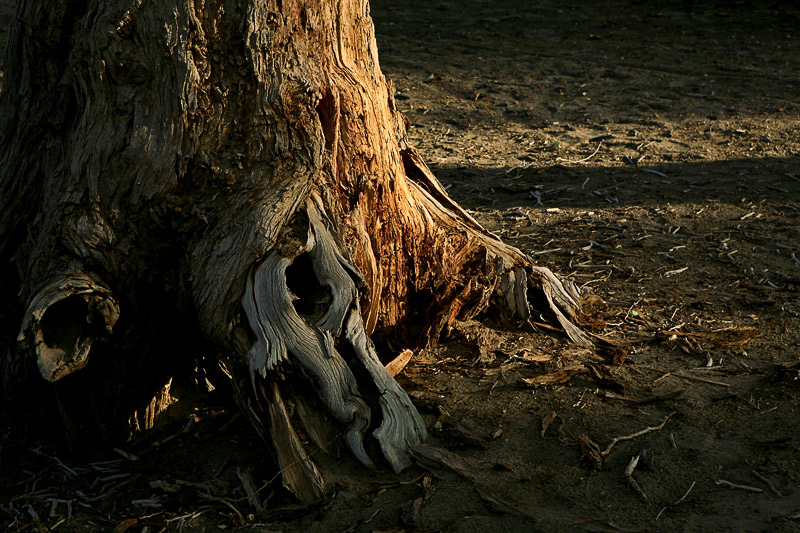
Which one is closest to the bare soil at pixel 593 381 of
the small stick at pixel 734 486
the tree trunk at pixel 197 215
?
the small stick at pixel 734 486

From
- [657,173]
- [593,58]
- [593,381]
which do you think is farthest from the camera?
[593,58]

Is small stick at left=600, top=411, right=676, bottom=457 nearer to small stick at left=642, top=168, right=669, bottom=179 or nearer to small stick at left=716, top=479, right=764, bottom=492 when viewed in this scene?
small stick at left=716, top=479, right=764, bottom=492

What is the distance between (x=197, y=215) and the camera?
3.33 meters

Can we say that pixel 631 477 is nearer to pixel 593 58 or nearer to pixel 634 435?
pixel 634 435

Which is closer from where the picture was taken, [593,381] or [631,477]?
[631,477]

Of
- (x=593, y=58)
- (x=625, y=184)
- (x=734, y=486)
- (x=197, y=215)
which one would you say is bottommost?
(x=734, y=486)

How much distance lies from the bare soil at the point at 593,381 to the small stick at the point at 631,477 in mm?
16

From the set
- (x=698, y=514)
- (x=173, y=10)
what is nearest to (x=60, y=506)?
(x=173, y=10)

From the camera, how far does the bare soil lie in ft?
9.81

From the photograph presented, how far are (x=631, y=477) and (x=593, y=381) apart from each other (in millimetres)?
714

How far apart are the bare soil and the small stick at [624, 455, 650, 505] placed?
2 cm

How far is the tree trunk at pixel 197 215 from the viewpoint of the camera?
3.18 meters

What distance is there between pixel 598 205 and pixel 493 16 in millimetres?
6717

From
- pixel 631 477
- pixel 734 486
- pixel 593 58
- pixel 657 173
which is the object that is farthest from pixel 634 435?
pixel 593 58
